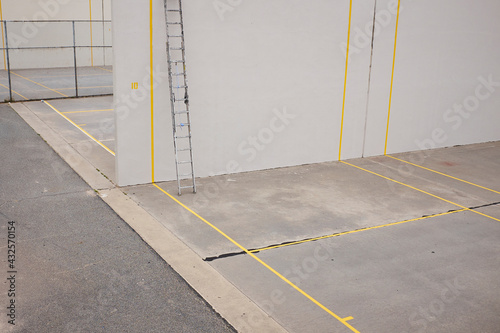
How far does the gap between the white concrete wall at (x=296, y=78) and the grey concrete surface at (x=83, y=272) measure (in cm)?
167

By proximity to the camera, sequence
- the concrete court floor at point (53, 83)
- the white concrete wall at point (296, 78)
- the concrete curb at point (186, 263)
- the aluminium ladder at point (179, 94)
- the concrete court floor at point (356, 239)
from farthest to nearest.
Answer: the concrete court floor at point (53, 83)
the white concrete wall at point (296, 78)
the aluminium ladder at point (179, 94)
the concrete court floor at point (356, 239)
the concrete curb at point (186, 263)

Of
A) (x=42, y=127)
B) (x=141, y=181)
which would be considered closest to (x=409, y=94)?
(x=141, y=181)

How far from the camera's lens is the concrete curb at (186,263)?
243 inches

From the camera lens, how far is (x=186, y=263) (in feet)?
24.6

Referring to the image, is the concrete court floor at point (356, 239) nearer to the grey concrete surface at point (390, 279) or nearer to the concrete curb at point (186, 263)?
the grey concrete surface at point (390, 279)

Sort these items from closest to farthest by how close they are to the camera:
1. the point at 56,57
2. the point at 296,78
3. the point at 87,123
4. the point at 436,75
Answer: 1. the point at 296,78
2. the point at 436,75
3. the point at 87,123
4. the point at 56,57

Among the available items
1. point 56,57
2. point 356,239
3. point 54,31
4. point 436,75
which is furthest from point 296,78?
point 54,31

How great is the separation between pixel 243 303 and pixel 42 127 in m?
10.9

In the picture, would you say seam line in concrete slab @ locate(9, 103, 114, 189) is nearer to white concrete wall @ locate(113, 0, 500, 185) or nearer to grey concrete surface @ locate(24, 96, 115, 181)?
grey concrete surface @ locate(24, 96, 115, 181)

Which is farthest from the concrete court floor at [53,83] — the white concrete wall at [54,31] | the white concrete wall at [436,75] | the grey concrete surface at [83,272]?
the white concrete wall at [436,75]

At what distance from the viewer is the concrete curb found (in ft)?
20.2

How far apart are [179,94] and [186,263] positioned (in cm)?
436

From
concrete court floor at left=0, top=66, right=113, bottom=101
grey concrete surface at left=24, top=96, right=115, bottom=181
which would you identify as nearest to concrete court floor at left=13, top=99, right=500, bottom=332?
grey concrete surface at left=24, top=96, right=115, bottom=181

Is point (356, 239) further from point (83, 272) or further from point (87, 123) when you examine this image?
point (87, 123)
